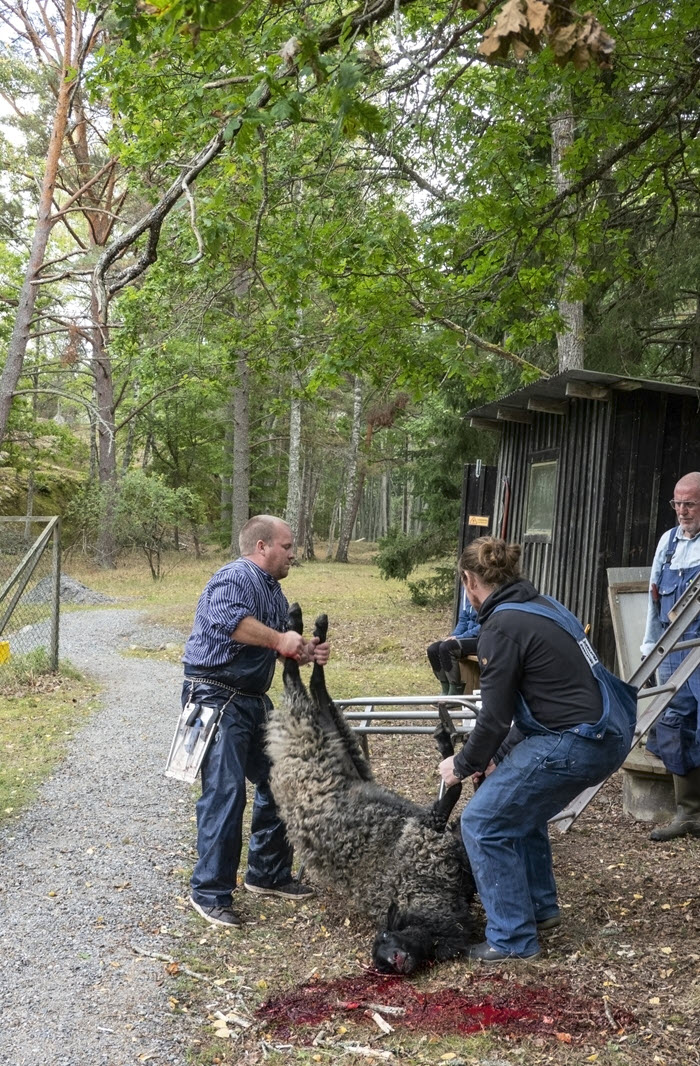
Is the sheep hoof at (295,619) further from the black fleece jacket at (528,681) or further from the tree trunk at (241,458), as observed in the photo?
the tree trunk at (241,458)

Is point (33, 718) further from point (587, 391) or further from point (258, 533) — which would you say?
point (587, 391)

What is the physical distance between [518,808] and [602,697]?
61 cm

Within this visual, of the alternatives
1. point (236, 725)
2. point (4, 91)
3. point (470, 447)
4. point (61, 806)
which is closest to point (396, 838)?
point (236, 725)

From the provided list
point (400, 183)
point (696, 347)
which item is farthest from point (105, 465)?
point (696, 347)

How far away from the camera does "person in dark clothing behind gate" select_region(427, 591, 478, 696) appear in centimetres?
554

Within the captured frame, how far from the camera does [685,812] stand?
Result: 18.9ft

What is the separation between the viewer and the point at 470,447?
17.1m

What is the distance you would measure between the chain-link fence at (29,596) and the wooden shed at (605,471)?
574 cm

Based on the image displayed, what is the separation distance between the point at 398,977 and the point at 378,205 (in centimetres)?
766

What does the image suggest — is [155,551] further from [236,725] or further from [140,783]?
[236,725]

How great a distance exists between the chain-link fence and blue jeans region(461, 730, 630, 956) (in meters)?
7.68

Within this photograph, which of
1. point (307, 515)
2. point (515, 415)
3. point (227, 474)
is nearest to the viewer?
point (515, 415)

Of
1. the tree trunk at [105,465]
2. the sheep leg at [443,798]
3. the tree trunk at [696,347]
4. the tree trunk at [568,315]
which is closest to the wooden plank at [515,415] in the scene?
the tree trunk at [568,315]

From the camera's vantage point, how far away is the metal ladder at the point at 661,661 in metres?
5.29
